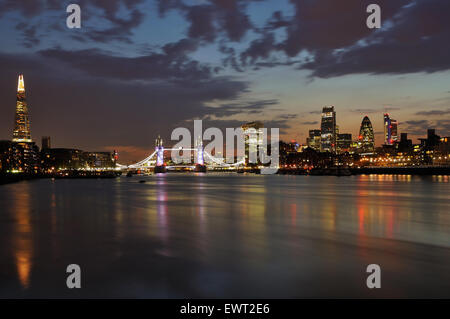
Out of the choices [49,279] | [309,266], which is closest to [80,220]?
[49,279]

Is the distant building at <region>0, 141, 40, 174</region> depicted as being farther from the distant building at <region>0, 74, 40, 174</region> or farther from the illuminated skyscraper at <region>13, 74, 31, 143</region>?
the illuminated skyscraper at <region>13, 74, 31, 143</region>

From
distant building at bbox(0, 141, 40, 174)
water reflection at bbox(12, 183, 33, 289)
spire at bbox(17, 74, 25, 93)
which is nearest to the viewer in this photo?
water reflection at bbox(12, 183, 33, 289)

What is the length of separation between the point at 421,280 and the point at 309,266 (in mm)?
2468

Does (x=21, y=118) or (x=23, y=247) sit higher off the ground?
(x=21, y=118)

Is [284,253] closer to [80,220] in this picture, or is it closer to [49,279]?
[49,279]

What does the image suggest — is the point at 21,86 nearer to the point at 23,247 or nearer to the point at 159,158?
the point at 159,158

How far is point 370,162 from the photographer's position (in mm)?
169250

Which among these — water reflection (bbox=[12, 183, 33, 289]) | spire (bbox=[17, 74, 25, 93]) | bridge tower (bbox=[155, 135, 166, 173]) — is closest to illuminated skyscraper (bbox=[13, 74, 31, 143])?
spire (bbox=[17, 74, 25, 93])

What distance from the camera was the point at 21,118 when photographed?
486ft

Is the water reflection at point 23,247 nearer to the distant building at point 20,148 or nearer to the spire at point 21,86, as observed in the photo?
the distant building at point 20,148

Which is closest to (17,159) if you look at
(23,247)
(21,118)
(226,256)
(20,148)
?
(20,148)

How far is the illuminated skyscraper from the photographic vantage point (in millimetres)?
146375

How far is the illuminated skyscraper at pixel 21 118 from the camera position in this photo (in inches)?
5763

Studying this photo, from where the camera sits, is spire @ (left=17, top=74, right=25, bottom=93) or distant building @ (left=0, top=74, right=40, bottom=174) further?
spire @ (left=17, top=74, right=25, bottom=93)
